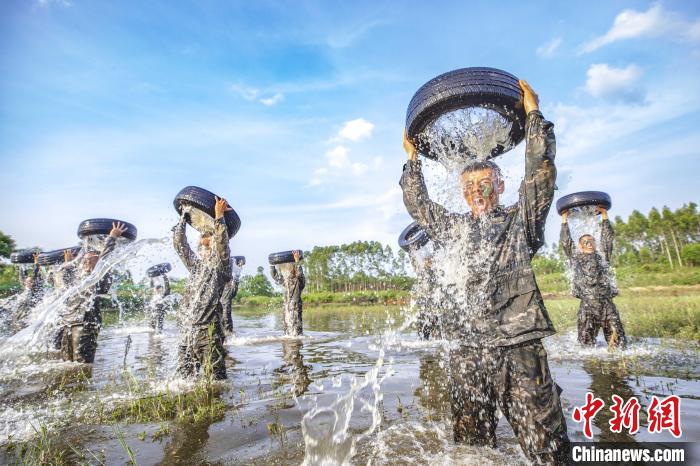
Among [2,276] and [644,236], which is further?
[644,236]

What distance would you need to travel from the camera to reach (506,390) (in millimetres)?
2348

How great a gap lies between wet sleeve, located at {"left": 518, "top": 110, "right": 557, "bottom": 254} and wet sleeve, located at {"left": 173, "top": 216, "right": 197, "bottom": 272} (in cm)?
480

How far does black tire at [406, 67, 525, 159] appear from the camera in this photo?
2.81m

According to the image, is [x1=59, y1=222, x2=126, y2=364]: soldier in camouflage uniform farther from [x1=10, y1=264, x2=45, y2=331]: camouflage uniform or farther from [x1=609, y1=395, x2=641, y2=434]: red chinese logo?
[x1=609, y1=395, x2=641, y2=434]: red chinese logo

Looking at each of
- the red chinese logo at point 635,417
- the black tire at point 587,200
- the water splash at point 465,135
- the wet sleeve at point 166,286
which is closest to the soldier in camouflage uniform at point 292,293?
the wet sleeve at point 166,286

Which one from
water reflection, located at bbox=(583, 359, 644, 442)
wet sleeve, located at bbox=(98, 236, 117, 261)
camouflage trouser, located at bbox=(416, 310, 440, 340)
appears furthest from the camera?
camouflage trouser, located at bbox=(416, 310, 440, 340)

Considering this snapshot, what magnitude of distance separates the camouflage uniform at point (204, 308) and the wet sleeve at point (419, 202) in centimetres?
313

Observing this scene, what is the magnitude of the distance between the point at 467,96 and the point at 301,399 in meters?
3.95

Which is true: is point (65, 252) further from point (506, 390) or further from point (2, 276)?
point (2, 276)

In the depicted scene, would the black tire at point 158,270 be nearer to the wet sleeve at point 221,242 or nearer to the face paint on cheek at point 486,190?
the wet sleeve at point 221,242

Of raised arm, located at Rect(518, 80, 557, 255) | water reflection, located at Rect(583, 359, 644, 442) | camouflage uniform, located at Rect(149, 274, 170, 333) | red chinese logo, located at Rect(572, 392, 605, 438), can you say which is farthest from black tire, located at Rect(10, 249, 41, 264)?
water reflection, located at Rect(583, 359, 644, 442)

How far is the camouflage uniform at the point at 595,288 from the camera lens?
713cm

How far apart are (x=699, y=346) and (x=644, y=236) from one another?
70946mm

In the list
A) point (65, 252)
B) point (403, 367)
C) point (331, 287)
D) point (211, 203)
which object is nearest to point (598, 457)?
point (403, 367)
